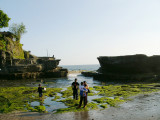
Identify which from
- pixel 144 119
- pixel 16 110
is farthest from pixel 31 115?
pixel 144 119

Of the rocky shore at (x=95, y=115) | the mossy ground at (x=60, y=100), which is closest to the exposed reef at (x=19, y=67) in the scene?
the mossy ground at (x=60, y=100)

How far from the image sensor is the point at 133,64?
57.6m

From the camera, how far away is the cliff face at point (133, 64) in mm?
55688

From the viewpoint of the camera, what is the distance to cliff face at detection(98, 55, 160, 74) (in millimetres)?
55688

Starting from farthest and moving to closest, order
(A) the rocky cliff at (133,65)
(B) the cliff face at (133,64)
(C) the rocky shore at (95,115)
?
(B) the cliff face at (133,64), (A) the rocky cliff at (133,65), (C) the rocky shore at (95,115)

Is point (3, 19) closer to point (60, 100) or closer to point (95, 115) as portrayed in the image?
point (60, 100)

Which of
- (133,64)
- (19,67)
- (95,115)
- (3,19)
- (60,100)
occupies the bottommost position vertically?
(60,100)

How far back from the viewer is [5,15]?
47344 mm

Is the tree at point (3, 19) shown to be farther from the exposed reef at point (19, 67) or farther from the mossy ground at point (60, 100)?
the mossy ground at point (60, 100)

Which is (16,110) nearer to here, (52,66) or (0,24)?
(0,24)

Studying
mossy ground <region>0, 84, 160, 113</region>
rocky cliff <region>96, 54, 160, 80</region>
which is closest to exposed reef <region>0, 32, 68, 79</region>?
rocky cliff <region>96, 54, 160, 80</region>

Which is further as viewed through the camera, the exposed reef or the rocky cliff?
the exposed reef

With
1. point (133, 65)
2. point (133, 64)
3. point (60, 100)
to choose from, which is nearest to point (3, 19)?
point (60, 100)

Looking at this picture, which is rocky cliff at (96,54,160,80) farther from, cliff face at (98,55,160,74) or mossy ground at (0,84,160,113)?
mossy ground at (0,84,160,113)
